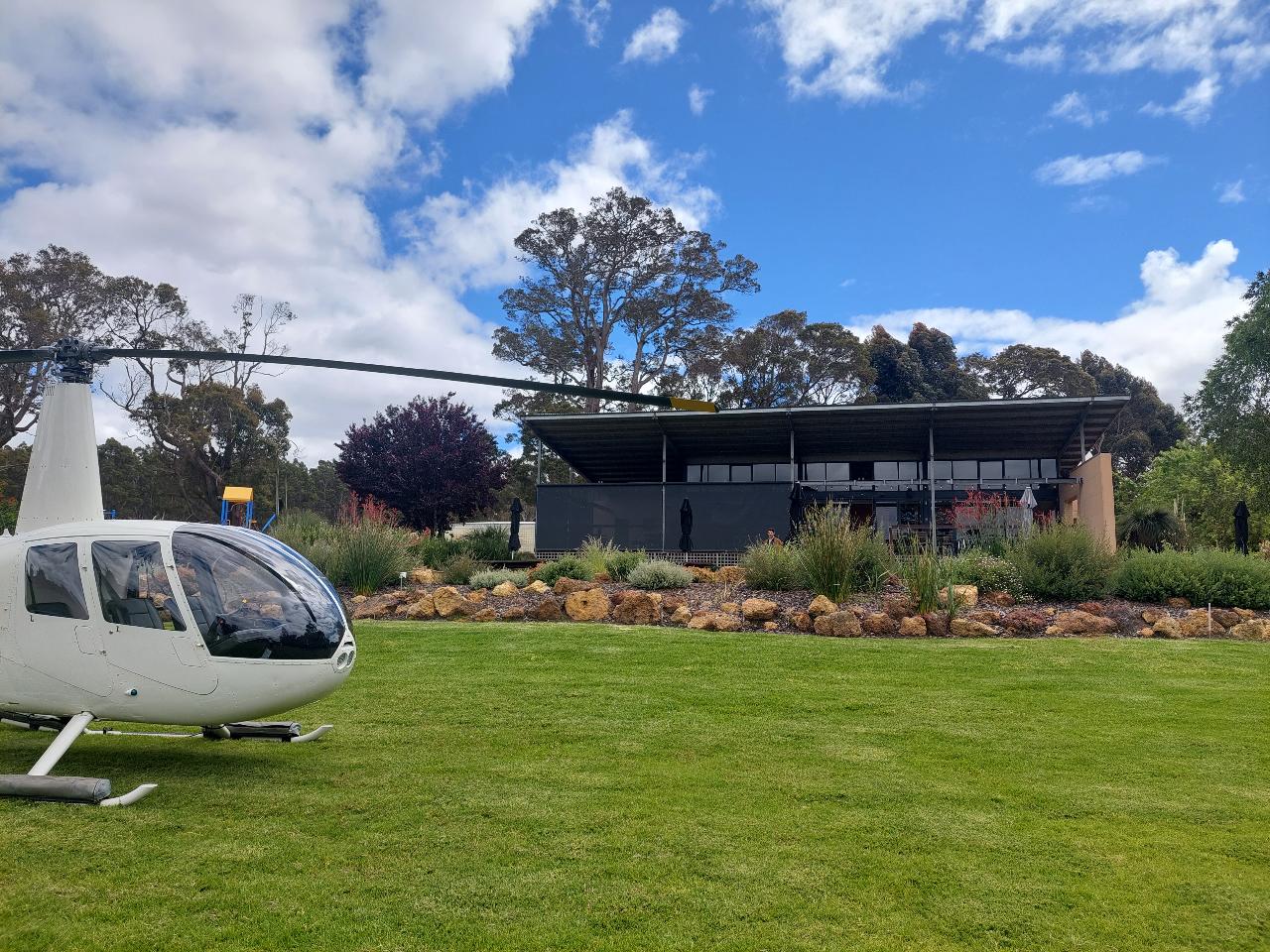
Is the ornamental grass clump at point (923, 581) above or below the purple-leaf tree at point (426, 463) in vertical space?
below

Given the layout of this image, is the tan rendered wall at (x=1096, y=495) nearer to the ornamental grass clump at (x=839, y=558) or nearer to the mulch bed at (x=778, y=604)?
the mulch bed at (x=778, y=604)

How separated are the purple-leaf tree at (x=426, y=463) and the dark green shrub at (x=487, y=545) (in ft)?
16.5

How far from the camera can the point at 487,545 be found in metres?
22.3

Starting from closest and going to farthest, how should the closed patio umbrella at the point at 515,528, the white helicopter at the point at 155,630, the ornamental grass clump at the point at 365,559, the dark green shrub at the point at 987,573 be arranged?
the white helicopter at the point at 155,630, the dark green shrub at the point at 987,573, the ornamental grass clump at the point at 365,559, the closed patio umbrella at the point at 515,528

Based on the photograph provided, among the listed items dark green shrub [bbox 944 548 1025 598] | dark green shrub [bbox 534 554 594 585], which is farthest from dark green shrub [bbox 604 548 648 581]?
dark green shrub [bbox 944 548 1025 598]

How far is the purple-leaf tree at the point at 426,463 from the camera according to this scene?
91.9 ft

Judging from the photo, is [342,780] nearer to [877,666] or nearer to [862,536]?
[877,666]

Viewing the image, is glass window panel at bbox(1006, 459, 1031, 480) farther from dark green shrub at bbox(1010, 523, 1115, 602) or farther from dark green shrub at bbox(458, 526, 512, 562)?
dark green shrub at bbox(458, 526, 512, 562)

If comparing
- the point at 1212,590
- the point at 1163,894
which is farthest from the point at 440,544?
the point at 1163,894

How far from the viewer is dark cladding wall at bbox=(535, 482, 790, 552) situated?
23.3 metres

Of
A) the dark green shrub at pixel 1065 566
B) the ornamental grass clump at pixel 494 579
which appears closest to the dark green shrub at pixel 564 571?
the ornamental grass clump at pixel 494 579

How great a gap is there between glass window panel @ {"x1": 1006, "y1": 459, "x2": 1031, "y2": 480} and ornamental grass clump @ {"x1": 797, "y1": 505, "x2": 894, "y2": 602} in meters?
16.2

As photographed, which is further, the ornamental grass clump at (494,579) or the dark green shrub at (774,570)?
the ornamental grass clump at (494,579)

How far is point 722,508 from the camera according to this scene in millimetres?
23609
